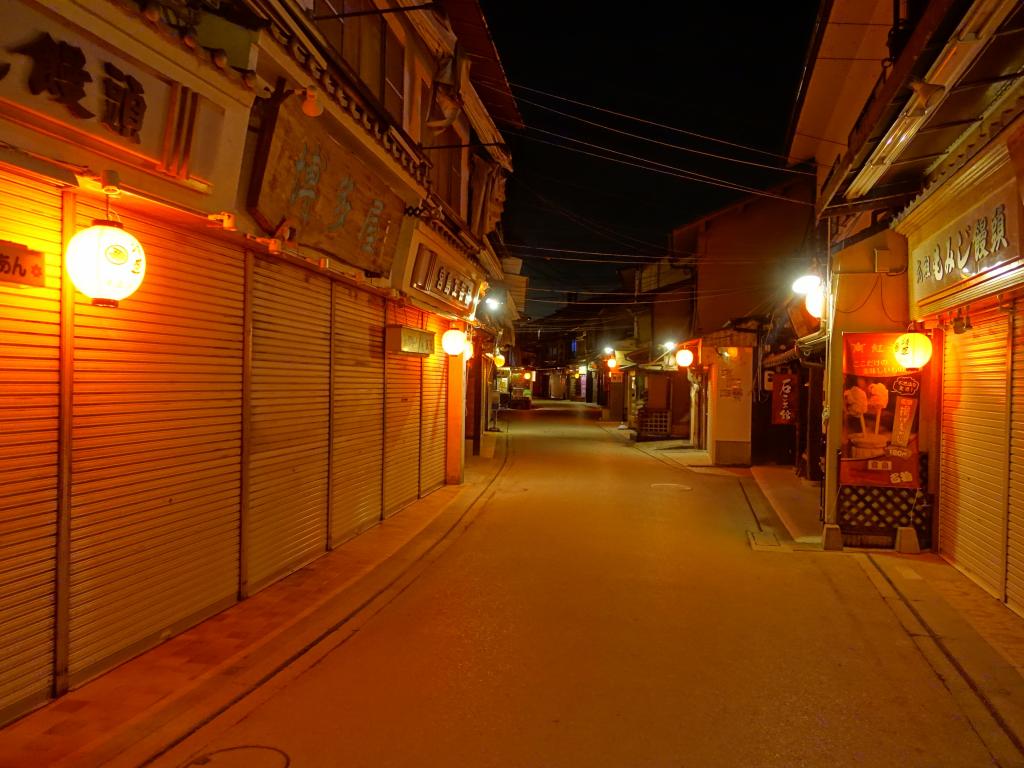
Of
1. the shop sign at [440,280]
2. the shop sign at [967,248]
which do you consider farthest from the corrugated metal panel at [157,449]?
the shop sign at [967,248]

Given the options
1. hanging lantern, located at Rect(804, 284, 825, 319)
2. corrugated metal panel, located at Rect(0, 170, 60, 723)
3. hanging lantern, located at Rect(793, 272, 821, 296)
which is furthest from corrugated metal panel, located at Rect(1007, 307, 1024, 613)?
corrugated metal panel, located at Rect(0, 170, 60, 723)

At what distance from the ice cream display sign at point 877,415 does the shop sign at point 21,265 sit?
10.6 meters

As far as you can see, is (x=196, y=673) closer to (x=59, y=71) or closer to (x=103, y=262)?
(x=103, y=262)

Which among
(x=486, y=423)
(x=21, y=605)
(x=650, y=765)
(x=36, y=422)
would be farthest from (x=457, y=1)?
(x=486, y=423)

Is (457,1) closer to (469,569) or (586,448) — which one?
(469,569)

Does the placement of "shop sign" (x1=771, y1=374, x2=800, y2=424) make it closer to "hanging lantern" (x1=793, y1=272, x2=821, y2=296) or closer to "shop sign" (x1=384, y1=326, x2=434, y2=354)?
"hanging lantern" (x1=793, y1=272, x2=821, y2=296)

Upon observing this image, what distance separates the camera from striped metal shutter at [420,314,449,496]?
14.6m

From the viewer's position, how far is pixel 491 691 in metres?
5.38

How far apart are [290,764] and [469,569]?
196 inches

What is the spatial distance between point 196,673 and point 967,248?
9.69 m

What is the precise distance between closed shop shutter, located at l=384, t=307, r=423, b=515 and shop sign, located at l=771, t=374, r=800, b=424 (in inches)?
454

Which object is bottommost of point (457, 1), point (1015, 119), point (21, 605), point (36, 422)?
point (21, 605)

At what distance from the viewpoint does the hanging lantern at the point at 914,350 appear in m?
9.52

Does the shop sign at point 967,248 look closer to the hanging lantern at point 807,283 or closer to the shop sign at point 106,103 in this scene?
the hanging lantern at point 807,283
